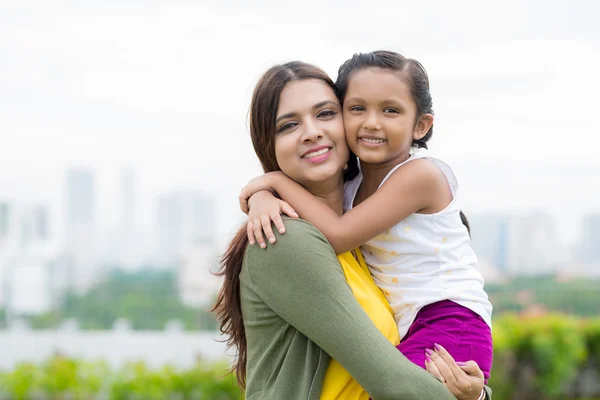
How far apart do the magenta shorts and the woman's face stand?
503 millimetres

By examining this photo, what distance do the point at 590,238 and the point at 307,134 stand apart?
11.0 meters

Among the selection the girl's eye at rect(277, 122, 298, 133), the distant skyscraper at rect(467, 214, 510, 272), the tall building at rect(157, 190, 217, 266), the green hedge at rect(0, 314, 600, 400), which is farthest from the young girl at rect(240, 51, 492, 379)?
the tall building at rect(157, 190, 217, 266)

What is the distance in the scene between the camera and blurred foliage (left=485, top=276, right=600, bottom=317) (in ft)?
28.6

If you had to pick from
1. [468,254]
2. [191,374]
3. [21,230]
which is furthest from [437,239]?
[21,230]

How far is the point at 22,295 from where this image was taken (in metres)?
8.77

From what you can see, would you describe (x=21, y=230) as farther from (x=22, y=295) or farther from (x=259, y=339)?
(x=259, y=339)

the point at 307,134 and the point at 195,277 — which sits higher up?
the point at 307,134

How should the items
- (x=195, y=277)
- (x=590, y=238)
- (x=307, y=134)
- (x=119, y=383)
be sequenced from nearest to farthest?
(x=307, y=134) → (x=119, y=383) → (x=195, y=277) → (x=590, y=238)

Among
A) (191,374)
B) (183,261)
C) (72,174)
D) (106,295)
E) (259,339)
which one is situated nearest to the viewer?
(259,339)

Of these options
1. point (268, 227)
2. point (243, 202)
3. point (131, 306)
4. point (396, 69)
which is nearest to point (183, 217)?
point (131, 306)

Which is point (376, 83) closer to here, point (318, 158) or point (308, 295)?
point (318, 158)

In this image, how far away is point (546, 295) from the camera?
9234 millimetres

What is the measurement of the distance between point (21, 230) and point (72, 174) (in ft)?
4.35

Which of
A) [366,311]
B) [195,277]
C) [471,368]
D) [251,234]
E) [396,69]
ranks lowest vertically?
[195,277]
